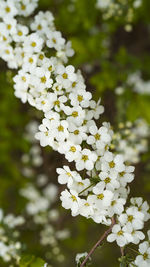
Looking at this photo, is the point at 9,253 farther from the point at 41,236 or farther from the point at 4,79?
the point at 4,79

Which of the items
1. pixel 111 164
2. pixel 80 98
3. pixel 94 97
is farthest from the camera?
pixel 94 97

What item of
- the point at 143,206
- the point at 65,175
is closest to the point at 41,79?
the point at 65,175

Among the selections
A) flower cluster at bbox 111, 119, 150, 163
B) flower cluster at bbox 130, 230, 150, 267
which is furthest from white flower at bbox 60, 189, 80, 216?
flower cluster at bbox 111, 119, 150, 163

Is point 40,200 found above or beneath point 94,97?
beneath

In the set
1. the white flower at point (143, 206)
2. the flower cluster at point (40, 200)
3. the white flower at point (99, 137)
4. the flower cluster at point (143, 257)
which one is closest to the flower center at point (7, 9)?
the white flower at point (99, 137)

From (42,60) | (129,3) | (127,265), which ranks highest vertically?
(129,3)

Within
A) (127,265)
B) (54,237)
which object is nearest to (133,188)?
(54,237)

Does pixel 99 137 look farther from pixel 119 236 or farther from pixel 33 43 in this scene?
pixel 33 43
